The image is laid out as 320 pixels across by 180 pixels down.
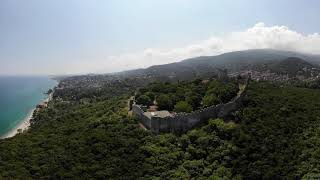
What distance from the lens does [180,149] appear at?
33125 millimetres

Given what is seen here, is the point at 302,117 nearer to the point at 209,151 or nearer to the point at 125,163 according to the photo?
the point at 209,151

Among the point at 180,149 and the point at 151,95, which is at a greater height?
the point at 151,95

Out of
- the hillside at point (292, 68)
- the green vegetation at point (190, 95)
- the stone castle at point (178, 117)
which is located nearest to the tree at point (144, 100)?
the green vegetation at point (190, 95)

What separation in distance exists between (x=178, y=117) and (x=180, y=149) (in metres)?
3.68

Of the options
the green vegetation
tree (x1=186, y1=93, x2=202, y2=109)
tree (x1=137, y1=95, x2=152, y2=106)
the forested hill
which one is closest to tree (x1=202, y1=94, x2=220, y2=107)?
the green vegetation

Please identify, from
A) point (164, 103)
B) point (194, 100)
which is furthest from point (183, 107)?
point (164, 103)

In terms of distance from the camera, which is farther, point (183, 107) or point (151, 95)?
point (151, 95)

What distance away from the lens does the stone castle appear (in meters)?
35.2

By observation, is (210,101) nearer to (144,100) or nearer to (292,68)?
(144,100)

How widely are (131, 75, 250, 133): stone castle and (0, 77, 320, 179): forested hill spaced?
78cm

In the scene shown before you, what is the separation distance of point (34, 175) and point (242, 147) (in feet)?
56.0

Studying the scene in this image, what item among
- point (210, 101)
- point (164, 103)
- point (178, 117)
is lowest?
point (178, 117)

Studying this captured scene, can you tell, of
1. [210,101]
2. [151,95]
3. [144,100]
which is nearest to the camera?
[210,101]

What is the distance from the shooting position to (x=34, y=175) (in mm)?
26531
